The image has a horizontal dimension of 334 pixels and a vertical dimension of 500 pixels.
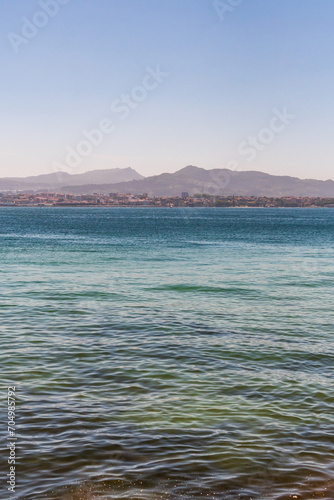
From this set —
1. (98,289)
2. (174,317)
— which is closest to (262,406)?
(174,317)

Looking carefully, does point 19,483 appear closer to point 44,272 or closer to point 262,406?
point 262,406

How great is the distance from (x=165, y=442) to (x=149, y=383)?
4.32 meters

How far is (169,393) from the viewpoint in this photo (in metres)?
16.1

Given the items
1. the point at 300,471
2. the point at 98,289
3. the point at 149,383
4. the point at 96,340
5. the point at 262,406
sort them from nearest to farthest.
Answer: the point at 300,471
the point at 262,406
the point at 149,383
the point at 96,340
the point at 98,289

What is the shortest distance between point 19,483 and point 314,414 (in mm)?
7886

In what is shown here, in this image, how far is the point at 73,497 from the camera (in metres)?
10.0

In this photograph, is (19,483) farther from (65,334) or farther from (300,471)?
(65,334)

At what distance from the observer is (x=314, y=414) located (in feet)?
47.9

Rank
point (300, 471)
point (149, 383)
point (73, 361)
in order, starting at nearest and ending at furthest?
1. point (300, 471)
2. point (149, 383)
3. point (73, 361)

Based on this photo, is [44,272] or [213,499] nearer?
[213,499]

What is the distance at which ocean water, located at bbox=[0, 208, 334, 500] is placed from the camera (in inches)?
431

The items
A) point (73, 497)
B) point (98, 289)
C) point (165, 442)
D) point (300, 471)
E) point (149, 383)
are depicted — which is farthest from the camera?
point (98, 289)

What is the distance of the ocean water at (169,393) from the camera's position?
10945 mm

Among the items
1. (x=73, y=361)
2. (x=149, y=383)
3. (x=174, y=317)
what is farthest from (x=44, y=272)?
(x=149, y=383)
